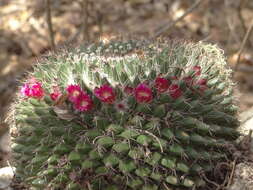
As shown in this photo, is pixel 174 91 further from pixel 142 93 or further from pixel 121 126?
pixel 121 126

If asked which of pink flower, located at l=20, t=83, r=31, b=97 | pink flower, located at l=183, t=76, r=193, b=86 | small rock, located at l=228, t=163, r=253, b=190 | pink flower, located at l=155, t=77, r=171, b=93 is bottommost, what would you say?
small rock, located at l=228, t=163, r=253, b=190

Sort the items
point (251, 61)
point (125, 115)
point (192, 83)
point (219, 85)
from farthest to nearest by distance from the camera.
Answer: point (251, 61)
point (219, 85)
point (192, 83)
point (125, 115)

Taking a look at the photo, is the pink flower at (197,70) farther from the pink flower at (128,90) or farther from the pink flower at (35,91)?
the pink flower at (35,91)

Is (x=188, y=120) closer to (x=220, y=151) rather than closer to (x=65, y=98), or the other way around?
(x=220, y=151)

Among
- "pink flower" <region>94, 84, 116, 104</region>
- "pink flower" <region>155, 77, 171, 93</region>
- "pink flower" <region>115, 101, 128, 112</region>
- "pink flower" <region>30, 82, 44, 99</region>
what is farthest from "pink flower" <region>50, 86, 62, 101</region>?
"pink flower" <region>155, 77, 171, 93</region>

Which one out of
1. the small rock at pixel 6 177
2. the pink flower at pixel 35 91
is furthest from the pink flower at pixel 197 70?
the small rock at pixel 6 177

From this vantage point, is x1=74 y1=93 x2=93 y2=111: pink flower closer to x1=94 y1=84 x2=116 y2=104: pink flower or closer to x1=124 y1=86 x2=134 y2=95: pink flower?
x1=94 y1=84 x2=116 y2=104: pink flower

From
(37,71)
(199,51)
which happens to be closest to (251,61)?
(199,51)
